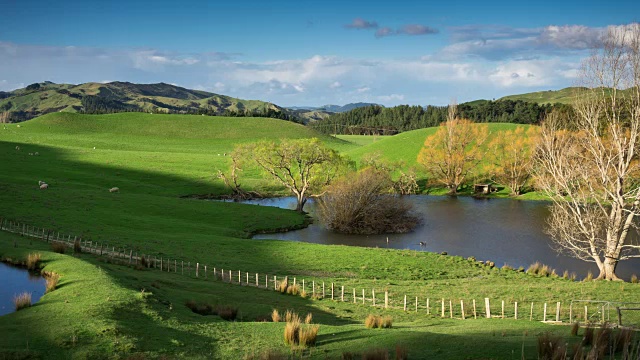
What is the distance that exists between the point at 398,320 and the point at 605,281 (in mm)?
19353

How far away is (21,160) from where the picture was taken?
343 ft

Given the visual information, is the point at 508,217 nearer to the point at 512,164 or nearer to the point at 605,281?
the point at 512,164

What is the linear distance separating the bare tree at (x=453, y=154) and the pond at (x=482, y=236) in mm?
15856

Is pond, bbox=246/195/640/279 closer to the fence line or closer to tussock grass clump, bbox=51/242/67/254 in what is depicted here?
the fence line

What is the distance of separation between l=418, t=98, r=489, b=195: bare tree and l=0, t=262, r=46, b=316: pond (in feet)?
264

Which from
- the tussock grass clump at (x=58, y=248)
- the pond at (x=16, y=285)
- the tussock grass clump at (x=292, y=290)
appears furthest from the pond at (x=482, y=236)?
the pond at (x=16, y=285)

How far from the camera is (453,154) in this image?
104125mm

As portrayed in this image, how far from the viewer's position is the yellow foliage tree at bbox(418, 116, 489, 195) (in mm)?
103294

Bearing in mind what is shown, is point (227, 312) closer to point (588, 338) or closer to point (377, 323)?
point (377, 323)

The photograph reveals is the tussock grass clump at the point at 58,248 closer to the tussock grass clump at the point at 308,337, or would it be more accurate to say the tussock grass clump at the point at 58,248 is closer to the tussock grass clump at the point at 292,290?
the tussock grass clump at the point at 292,290

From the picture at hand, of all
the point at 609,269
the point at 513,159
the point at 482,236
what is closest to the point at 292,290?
the point at 609,269

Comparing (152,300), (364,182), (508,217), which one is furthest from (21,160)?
(152,300)

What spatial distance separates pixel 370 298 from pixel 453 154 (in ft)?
247

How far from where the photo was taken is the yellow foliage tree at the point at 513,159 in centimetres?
9906
